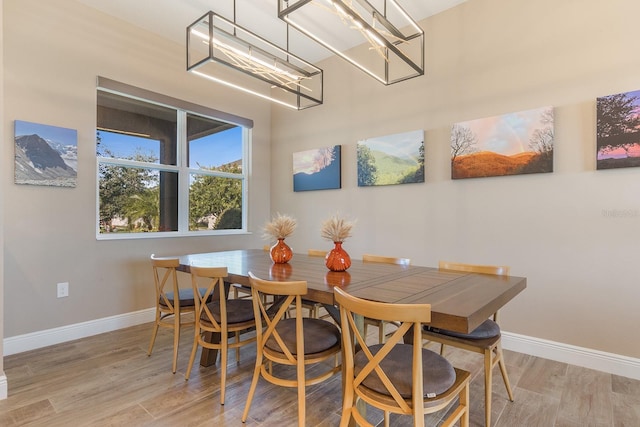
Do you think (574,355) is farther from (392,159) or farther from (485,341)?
(392,159)

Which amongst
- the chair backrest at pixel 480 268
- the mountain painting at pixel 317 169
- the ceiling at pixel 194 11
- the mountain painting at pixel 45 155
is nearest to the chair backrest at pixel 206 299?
the chair backrest at pixel 480 268

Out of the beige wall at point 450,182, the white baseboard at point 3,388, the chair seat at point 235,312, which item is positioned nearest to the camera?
the white baseboard at point 3,388

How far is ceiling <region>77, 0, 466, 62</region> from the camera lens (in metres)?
2.92

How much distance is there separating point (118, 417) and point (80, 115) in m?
2.51

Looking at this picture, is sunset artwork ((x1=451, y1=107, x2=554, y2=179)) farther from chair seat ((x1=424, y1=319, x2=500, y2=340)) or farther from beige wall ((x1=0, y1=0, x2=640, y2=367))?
chair seat ((x1=424, y1=319, x2=500, y2=340))

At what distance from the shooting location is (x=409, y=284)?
1.70 meters

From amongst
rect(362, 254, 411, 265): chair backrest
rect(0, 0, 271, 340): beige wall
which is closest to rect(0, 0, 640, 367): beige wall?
rect(0, 0, 271, 340): beige wall

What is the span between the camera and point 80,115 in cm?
289

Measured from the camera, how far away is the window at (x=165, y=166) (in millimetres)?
3137

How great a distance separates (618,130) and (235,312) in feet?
9.51

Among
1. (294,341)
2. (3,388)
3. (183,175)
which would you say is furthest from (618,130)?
(3,388)

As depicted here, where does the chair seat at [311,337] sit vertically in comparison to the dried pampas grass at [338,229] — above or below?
below

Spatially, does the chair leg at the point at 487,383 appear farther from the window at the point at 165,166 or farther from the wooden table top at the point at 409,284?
the window at the point at 165,166

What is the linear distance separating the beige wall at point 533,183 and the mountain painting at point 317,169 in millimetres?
451
